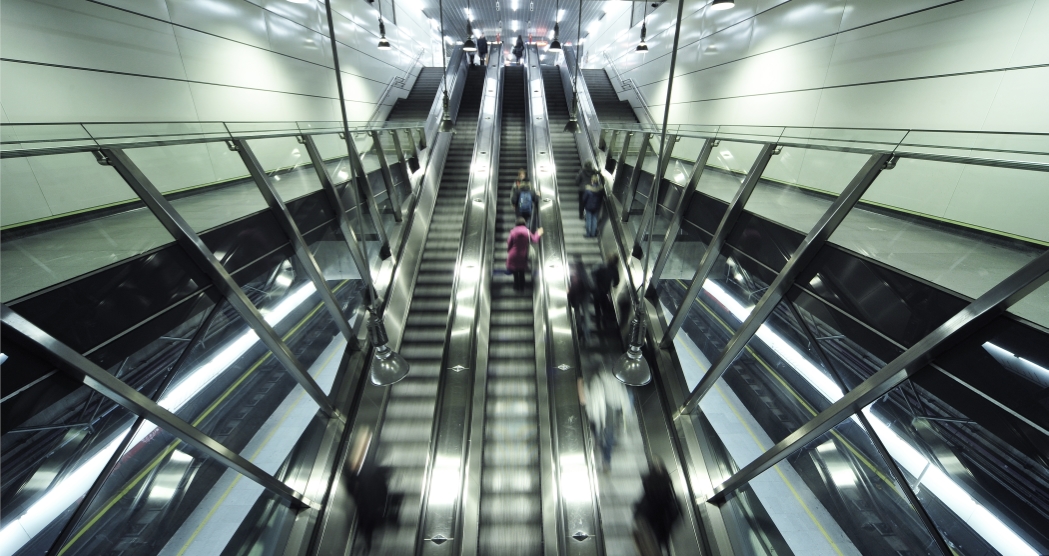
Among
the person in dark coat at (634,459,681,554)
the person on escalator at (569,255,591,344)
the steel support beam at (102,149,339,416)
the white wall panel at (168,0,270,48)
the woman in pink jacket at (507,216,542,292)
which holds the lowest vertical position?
the person in dark coat at (634,459,681,554)

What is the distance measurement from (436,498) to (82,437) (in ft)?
10.0

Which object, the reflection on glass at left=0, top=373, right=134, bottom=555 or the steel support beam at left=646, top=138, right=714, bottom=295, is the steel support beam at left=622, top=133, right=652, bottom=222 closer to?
the steel support beam at left=646, top=138, right=714, bottom=295

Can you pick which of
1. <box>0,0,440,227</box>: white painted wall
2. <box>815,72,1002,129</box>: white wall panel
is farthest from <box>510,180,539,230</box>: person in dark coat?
<box>815,72,1002,129</box>: white wall panel

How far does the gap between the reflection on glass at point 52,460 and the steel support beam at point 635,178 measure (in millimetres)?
7951

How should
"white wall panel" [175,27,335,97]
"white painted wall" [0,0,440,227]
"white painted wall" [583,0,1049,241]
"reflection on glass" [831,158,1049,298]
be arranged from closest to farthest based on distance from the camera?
1. "reflection on glass" [831,158,1049,298]
2. "white painted wall" [583,0,1049,241]
3. "white painted wall" [0,0,440,227]
4. "white wall panel" [175,27,335,97]

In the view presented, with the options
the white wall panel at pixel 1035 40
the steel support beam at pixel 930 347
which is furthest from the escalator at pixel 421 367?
the white wall panel at pixel 1035 40

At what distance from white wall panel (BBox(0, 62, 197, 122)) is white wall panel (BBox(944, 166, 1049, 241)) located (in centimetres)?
Result: 924

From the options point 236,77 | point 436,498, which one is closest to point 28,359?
point 436,498

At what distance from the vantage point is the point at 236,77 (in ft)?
25.7

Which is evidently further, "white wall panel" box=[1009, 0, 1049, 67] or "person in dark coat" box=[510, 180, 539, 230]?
"person in dark coat" box=[510, 180, 539, 230]

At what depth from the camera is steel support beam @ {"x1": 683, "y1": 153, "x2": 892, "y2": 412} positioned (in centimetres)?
325

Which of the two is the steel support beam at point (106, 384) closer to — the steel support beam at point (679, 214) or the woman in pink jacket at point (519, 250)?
the woman in pink jacket at point (519, 250)

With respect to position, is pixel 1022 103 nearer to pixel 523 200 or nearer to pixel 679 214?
pixel 679 214

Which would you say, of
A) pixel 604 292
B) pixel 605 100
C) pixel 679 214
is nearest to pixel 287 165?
pixel 604 292
